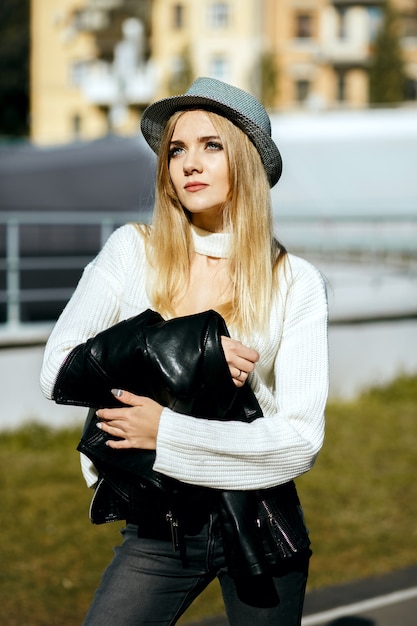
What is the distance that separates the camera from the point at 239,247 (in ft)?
8.33

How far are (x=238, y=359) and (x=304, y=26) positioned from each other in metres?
51.1

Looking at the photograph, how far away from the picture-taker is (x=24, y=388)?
8211mm

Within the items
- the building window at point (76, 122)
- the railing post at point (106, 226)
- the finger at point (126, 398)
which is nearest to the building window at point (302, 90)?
the building window at point (76, 122)

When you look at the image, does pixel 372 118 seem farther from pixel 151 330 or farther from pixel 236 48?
pixel 151 330

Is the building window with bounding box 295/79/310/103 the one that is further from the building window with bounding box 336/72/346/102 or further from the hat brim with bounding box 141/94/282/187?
the hat brim with bounding box 141/94/282/187

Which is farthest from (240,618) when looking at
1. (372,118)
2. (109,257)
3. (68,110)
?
(68,110)

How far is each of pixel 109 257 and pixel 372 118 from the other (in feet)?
92.6

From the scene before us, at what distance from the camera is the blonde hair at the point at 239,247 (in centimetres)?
248

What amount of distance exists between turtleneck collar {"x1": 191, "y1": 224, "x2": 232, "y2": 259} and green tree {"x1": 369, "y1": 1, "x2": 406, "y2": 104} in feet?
154

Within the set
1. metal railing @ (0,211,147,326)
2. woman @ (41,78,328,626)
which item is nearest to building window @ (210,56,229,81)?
metal railing @ (0,211,147,326)

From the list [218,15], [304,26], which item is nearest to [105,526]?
[218,15]

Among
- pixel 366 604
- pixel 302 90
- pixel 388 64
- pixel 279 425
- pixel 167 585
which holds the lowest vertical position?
pixel 366 604

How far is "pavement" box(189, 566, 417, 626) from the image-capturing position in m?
4.73

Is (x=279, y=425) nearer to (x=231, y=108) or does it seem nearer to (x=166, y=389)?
(x=166, y=389)
